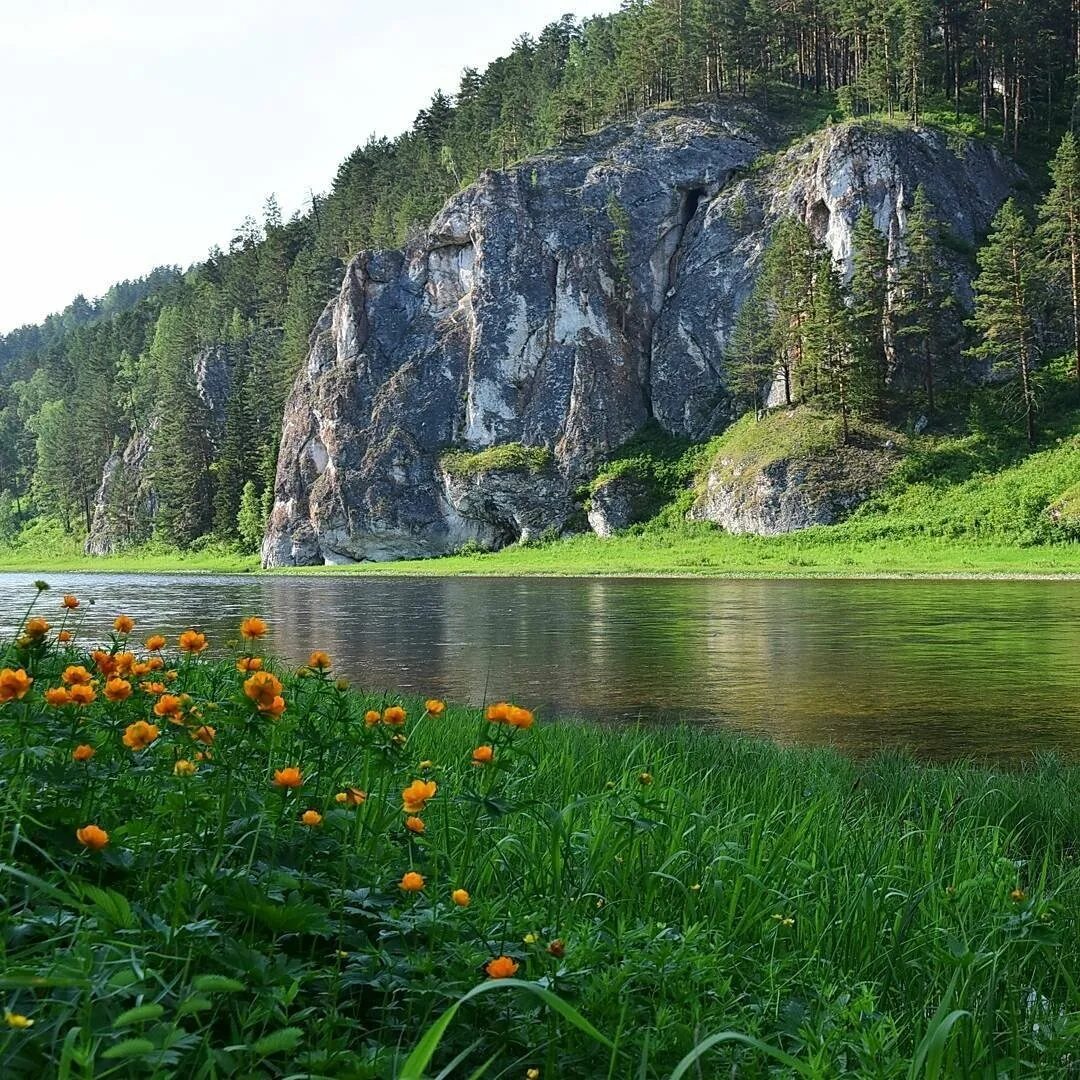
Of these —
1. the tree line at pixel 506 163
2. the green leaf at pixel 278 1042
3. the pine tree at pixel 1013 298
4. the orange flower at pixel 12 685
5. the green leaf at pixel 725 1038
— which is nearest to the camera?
the green leaf at pixel 725 1038

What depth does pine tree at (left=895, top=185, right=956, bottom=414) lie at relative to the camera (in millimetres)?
52062

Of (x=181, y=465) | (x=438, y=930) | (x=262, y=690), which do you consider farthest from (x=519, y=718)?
(x=181, y=465)

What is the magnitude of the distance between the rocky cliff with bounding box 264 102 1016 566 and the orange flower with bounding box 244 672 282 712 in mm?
61162

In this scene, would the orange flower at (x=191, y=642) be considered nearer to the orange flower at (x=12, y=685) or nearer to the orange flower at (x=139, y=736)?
the orange flower at (x=139, y=736)

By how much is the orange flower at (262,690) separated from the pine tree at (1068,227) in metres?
57.2

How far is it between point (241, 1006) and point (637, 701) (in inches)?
404

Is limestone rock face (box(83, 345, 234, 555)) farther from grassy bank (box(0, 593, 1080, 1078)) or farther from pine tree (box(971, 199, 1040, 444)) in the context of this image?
grassy bank (box(0, 593, 1080, 1078))

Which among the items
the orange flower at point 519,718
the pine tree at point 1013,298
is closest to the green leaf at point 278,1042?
the orange flower at point 519,718

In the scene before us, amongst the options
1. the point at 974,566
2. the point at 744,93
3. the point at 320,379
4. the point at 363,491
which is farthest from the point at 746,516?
the point at 744,93

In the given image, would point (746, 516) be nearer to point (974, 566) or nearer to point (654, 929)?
point (974, 566)

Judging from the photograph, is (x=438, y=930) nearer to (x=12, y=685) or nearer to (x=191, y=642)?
(x=12, y=685)

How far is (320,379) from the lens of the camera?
7712 centimetres

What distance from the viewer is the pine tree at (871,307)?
169ft

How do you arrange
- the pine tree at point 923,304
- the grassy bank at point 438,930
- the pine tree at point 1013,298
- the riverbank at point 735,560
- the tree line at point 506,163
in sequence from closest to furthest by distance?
the grassy bank at point 438,930, the riverbank at point 735,560, the pine tree at point 1013,298, the pine tree at point 923,304, the tree line at point 506,163
